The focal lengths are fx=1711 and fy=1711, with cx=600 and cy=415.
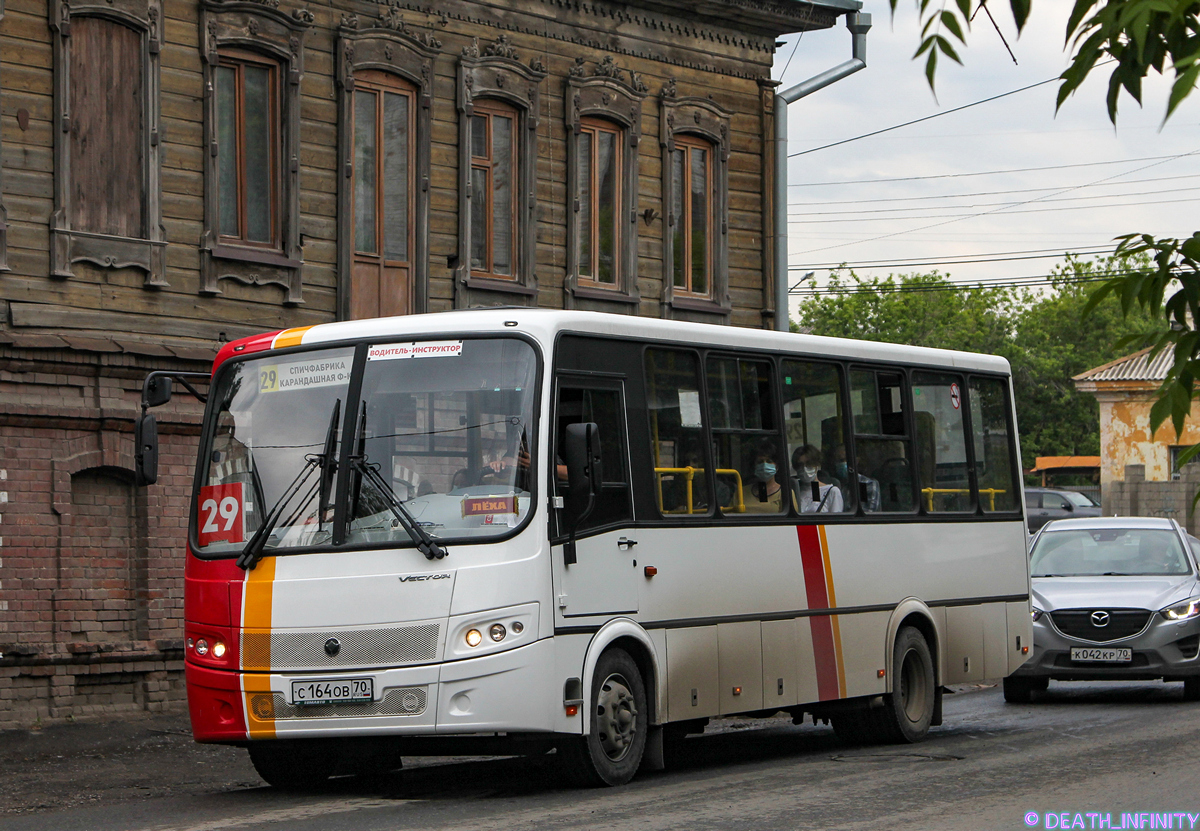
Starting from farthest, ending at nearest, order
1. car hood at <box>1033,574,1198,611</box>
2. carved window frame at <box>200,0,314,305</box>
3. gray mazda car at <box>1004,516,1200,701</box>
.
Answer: carved window frame at <box>200,0,314,305</box>
car hood at <box>1033,574,1198,611</box>
gray mazda car at <box>1004,516,1200,701</box>

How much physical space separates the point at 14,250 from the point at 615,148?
801 cm

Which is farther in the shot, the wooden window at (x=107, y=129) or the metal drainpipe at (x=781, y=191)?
the metal drainpipe at (x=781, y=191)

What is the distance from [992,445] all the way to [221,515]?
686 centimetres

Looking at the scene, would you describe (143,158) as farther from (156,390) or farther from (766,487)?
(766,487)

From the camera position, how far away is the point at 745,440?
11.4m

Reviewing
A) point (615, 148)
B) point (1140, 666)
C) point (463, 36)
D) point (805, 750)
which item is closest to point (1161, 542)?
point (1140, 666)

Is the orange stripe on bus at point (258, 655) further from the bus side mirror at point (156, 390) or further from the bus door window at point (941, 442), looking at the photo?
the bus door window at point (941, 442)

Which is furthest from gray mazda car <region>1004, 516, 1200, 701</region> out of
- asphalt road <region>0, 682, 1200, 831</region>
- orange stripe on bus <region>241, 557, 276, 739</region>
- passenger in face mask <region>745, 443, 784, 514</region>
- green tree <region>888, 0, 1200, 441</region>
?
green tree <region>888, 0, 1200, 441</region>

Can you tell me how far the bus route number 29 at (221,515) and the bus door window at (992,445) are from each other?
21.2 ft

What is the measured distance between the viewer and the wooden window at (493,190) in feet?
62.3

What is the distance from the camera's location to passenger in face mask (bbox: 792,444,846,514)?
11758 millimetres

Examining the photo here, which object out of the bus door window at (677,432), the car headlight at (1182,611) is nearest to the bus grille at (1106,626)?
the car headlight at (1182,611)

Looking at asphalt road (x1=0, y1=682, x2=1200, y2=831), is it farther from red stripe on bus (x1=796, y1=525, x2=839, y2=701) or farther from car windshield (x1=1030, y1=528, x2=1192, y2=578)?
car windshield (x1=1030, y1=528, x2=1192, y2=578)

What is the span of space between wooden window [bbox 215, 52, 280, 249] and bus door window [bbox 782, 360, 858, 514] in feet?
22.6
